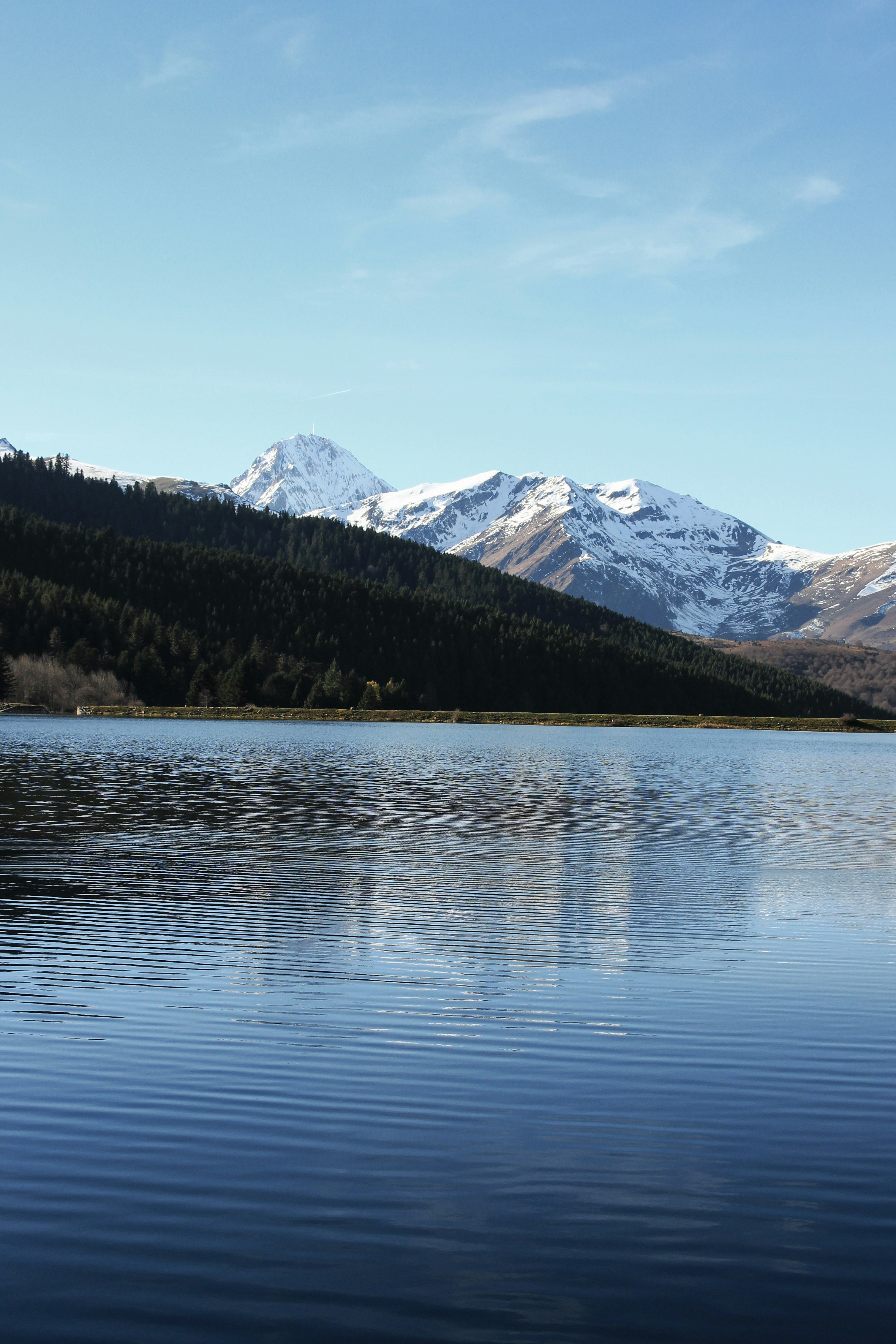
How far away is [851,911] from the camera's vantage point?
111 ft

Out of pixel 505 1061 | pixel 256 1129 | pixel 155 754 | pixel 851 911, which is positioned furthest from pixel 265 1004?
pixel 155 754

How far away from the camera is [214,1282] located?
10.7m

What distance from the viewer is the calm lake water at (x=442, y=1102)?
1059 cm

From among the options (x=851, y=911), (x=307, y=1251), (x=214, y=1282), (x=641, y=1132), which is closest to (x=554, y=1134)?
(x=641, y=1132)

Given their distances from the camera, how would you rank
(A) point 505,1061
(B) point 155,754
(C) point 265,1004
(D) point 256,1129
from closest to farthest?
1. (D) point 256,1129
2. (A) point 505,1061
3. (C) point 265,1004
4. (B) point 155,754

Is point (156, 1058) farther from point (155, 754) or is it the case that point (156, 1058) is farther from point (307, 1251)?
point (155, 754)

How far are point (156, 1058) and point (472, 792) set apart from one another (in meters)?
63.2

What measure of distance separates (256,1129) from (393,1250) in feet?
12.4

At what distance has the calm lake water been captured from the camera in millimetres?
10586

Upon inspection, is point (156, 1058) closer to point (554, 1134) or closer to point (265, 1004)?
point (265, 1004)

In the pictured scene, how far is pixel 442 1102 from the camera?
1588cm

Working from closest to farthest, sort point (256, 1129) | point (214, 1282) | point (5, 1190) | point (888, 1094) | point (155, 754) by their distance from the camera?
point (214, 1282)
point (5, 1190)
point (256, 1129)
point (888, 1094)
point (155, 754)

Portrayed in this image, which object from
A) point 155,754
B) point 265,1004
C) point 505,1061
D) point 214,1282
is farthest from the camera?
point 155,754

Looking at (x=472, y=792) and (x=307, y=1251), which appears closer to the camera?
(x=307, y=1251)
